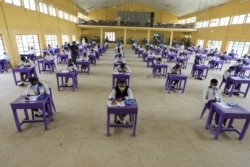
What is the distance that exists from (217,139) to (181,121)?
108 cm

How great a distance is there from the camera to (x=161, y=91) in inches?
297

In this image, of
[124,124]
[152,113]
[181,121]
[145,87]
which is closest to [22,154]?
[124,124]

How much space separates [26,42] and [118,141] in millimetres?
13768

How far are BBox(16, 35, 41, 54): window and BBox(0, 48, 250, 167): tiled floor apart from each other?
8341 millimetres

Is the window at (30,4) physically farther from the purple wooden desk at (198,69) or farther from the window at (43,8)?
the purple wooden desk at (198,69)

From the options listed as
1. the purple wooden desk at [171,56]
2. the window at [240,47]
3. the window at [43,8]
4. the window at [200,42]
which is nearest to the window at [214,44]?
the window at [240,47]

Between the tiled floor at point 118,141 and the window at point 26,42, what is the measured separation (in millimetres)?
8341

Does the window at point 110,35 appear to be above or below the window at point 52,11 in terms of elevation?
below

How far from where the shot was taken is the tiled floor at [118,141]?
333 cm

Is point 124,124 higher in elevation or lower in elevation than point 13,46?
lower

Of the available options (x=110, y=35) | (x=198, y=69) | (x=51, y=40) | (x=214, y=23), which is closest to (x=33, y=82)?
(x=198, y=69)

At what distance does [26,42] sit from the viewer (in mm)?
13562

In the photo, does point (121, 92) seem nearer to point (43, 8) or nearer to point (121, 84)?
point (121, 84)

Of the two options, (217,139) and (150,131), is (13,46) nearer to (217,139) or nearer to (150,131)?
(150,131)
